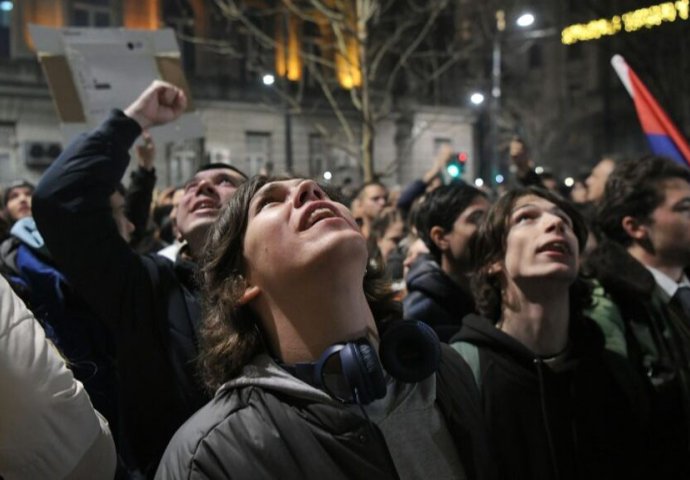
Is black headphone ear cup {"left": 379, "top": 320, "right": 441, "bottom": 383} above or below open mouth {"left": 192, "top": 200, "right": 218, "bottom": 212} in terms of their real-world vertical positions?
below

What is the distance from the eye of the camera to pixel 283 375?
1.88 meters

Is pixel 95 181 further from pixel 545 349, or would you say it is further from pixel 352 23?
pixel 352 23

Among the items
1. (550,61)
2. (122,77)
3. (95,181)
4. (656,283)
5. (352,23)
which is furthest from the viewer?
(550,61)

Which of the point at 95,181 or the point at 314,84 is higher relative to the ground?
the point at 314,84

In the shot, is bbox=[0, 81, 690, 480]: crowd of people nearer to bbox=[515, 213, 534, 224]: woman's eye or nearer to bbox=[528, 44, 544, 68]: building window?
bbox=[515, 213, 534, 224]: woman's eye

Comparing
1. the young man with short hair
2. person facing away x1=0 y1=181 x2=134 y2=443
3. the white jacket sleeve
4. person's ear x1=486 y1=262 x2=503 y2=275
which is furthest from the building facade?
the white jacket sleeve

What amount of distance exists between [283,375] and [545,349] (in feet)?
4.76

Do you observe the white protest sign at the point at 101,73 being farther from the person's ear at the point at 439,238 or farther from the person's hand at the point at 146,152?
the person's ear at the point at 439,238

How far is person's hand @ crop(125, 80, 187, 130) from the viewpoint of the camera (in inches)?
129

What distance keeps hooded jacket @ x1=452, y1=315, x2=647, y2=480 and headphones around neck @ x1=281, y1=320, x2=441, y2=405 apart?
2.78ft

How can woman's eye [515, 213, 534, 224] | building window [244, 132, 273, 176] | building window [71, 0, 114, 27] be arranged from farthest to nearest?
1. building window [244, 132, 273, 176]
2. building window [71, 0, 114, 27]
3. woman's eye [515, 213, 534, 224]

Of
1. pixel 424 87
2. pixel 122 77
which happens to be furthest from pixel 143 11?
pixel 122 77

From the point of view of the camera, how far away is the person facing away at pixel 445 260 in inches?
155

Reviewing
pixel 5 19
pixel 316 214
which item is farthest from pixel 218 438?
pixel 5 19
